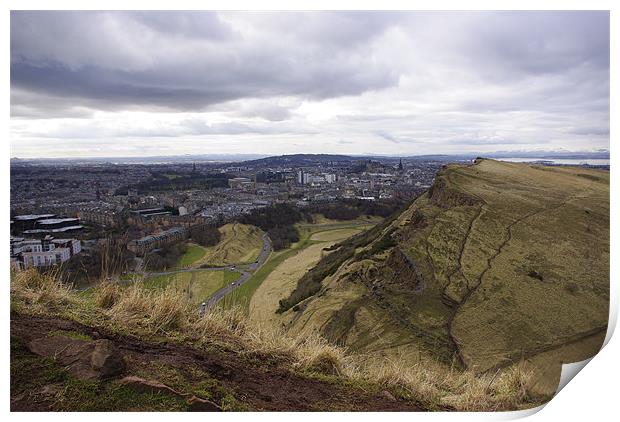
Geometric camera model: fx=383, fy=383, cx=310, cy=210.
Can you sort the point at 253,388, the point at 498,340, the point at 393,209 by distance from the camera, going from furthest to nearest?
1. the point at 393,209
2. the point at 498,340
3. the point at 253,388

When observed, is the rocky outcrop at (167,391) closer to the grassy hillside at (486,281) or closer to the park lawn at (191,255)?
the grassy hillside at (486,281)

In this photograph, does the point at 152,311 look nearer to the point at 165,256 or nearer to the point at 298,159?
the point at 165,256

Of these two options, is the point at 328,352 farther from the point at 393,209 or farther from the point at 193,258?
the point at 393,209

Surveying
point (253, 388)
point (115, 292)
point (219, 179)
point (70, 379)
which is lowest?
point (253, 388)

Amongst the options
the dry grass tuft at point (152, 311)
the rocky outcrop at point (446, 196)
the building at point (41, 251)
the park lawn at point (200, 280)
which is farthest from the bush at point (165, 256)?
the rocky outcrop at point (446, 196)

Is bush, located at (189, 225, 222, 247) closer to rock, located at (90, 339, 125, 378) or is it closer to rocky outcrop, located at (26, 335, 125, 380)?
rocky outcrop, located at (26, 335, 125, 380)

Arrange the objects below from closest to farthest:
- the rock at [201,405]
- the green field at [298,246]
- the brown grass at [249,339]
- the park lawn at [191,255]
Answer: the rock at [201,405] → the brown grass at [249,339] → the park lawn at [191,255] → the green field at [298,246]

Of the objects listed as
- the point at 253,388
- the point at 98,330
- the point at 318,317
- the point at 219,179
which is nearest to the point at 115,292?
the point at 98,330
